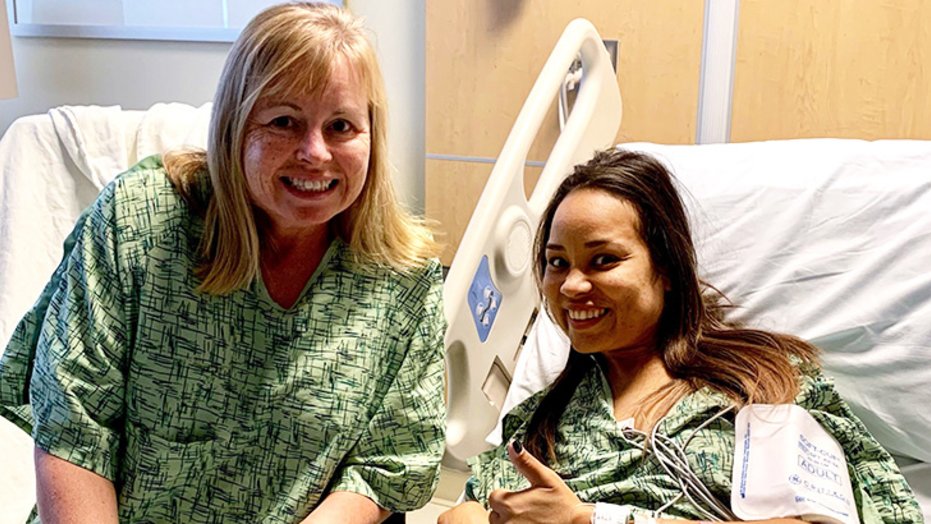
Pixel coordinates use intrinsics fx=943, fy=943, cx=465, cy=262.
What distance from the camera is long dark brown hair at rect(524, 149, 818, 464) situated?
1395 mm

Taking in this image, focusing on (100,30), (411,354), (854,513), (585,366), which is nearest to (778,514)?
(854,513)

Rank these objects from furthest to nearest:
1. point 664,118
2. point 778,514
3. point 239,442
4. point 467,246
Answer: point 664,118, point 467,246, point 239,442, point 778,514

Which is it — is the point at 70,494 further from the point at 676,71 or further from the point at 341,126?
the point at 676,71

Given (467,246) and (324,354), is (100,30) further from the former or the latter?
(324,354)

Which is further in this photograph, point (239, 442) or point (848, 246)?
point (848, 246)

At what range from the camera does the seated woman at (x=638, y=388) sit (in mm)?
1290

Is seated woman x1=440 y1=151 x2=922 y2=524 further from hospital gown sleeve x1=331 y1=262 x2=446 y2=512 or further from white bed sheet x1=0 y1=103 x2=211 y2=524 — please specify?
white bed sheet x1=0 y1=103 x2=211 y2=524

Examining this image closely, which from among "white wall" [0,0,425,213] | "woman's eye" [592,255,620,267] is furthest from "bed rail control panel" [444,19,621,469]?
"white wall" [0,0,425,213]

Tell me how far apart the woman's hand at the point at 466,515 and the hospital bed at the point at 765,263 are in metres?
0.37

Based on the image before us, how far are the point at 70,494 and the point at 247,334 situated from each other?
1.05 ft

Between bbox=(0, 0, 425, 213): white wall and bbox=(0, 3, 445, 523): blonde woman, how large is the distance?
1648 mm

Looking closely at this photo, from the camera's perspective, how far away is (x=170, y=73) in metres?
3.30

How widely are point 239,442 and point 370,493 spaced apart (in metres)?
0.20

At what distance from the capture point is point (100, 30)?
3328mm
